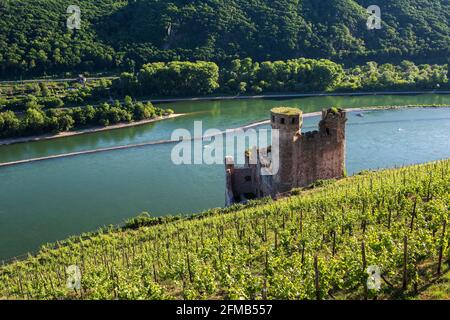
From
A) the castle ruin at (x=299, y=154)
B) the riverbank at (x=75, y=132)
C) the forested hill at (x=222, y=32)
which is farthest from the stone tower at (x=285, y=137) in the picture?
the forested hill at (x=222, y=32)

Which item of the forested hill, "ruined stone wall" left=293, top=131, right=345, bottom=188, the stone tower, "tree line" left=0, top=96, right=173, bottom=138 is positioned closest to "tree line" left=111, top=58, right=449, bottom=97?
the forested hill

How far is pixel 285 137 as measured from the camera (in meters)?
32.1

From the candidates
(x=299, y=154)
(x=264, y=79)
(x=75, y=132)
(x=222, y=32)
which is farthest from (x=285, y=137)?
(x=222, y=32)

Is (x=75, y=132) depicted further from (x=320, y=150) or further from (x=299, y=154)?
(x=320, y=150)

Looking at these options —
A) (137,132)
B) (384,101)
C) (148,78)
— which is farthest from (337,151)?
(148,78)

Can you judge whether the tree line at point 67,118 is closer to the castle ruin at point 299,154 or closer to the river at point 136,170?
the river at point 136,170

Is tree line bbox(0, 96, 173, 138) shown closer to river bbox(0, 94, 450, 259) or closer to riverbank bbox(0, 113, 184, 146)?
riverbank bbox(0, 113, 184, 146)

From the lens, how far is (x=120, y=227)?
31906 mm

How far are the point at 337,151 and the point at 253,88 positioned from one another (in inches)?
1838

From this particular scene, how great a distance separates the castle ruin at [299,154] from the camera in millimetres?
32031

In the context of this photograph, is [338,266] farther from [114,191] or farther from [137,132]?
[137,132]

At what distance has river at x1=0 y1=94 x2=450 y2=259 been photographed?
36.9 m

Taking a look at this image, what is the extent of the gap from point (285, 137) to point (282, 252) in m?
13.6

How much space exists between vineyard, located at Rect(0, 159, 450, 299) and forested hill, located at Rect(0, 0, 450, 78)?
62027mm
